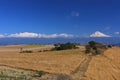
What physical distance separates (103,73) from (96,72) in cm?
76

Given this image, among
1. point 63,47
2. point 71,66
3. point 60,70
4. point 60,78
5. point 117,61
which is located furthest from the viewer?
point 63,47

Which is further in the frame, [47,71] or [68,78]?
[47,71]

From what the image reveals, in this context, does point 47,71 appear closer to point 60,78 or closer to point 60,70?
point 60,70

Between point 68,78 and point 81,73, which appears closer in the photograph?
point 68,78

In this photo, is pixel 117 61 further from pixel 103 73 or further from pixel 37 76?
pixel 37 76

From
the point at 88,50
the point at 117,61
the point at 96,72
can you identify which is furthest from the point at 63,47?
the point at 96,72

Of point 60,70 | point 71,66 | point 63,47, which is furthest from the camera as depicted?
point 63,47

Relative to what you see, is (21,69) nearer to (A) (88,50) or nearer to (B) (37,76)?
(B) (37,76)

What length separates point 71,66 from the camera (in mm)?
33812

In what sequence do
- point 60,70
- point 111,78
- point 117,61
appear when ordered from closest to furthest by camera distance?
point 111,78 < point 60,70 < point 117,61

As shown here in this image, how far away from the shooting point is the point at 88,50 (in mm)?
50031

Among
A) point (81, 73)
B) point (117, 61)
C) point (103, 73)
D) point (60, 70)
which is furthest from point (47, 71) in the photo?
point (117, 61)

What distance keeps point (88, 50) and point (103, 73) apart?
19894mm

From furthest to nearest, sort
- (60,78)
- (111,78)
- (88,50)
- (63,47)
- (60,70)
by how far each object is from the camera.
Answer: (63,47) → (88,50) → (60,70) → (111,78) → (60,78)
